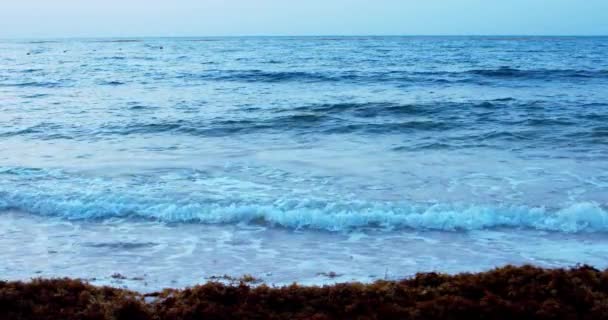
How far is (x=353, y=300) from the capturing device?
4180 millimetres

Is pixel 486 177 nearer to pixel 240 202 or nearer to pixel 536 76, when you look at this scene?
pixel 240 202

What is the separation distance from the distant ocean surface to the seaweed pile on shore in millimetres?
915

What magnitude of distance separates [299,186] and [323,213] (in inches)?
59.1

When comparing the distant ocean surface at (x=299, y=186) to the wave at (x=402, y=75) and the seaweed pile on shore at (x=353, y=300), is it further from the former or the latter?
the wave at (x=402, y=75)

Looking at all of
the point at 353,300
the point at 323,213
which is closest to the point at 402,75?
the point at 323,213

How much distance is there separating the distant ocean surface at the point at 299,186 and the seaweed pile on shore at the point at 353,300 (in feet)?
3.00

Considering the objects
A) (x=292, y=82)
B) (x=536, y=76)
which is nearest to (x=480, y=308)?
(x=292, y=82)

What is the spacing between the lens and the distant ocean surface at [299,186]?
19.7 ft

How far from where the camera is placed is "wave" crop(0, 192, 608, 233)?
23.5 ft

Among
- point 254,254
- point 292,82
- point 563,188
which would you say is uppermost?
point 292,82

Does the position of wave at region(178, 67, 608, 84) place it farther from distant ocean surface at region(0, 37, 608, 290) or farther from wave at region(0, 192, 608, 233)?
wave at region(0, 192, 608, 233)

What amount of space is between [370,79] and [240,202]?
19.4m

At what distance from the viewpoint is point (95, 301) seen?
165 inches

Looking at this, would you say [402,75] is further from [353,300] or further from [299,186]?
[353,300]
